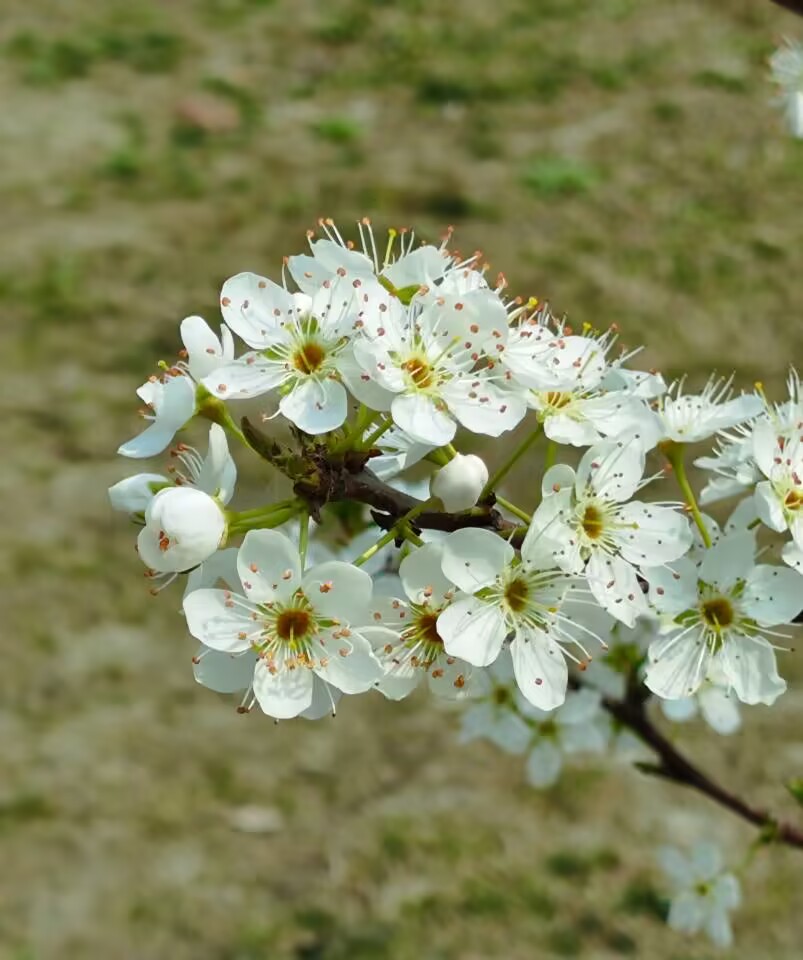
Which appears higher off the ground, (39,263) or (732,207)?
(732,207)

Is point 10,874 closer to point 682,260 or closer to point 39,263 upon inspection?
point 39,263

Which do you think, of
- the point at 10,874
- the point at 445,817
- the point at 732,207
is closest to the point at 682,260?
the point at 732,207

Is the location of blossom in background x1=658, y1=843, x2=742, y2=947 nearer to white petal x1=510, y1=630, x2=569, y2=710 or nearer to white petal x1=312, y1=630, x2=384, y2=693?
white petal x1=510, y1=630, x2=569, y2=710

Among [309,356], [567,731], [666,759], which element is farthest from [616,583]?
[567,731]

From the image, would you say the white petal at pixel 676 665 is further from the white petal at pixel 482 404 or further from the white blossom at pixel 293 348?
the white blossom at pixel 293 348

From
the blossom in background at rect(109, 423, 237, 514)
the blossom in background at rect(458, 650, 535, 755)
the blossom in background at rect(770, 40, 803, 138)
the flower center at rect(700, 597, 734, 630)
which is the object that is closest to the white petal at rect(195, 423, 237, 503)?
the blossom in background at rect(109, 423, 237, 514)

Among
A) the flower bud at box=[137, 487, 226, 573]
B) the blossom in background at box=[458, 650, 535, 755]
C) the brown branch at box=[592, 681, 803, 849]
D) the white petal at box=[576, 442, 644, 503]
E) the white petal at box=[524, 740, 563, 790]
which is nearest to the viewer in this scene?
the flower bud at box=[137, 487, 226, 573]

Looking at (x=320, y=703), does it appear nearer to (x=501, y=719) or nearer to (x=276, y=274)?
(x=501, y=719)
